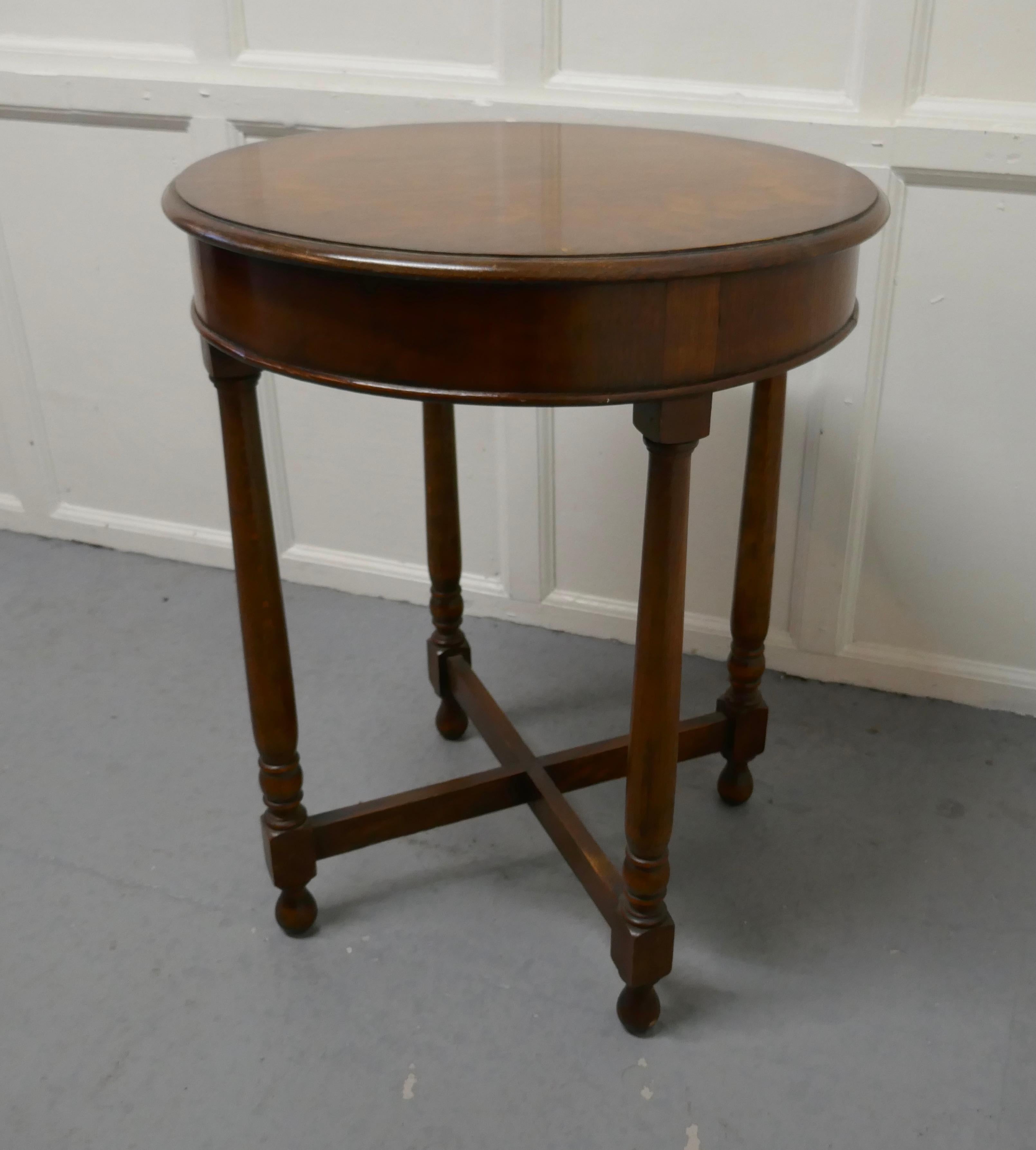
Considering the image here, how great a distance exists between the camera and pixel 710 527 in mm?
2273

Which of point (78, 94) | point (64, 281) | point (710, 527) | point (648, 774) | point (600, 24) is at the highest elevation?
point (600, 24)

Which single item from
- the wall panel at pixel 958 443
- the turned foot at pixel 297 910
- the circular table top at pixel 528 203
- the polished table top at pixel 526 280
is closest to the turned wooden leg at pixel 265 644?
the turned foot at pixel 297 910

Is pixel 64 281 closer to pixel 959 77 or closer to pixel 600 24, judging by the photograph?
pixel 600 24

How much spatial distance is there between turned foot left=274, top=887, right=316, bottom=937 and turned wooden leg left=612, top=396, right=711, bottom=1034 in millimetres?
437

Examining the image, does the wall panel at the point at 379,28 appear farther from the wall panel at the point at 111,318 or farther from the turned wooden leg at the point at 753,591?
the turned wooden leg at the point at 753,591

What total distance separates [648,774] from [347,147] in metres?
0.88

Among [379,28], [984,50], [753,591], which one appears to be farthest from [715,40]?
[753,591]

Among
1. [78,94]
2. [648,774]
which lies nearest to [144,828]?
[648,774]

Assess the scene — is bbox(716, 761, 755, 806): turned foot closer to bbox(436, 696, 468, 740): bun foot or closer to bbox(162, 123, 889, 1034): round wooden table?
bbox(162, 123, 889, 1034): round wooden table

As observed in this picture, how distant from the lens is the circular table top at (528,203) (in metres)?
1.10

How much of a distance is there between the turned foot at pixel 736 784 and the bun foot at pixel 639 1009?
0.47 meters

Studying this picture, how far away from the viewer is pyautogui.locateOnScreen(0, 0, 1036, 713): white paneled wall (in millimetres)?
1892

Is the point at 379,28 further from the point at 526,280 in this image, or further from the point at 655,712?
the point at 655,712

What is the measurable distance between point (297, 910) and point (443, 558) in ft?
2.02
